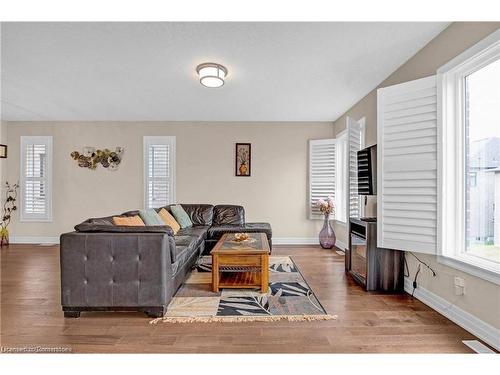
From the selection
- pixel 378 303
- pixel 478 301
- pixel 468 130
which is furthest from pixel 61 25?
pixel 478 301

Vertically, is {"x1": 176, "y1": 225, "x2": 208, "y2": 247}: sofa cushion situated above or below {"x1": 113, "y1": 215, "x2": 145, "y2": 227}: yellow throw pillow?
below

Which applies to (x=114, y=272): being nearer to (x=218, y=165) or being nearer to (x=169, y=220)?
(x=169, y=220)

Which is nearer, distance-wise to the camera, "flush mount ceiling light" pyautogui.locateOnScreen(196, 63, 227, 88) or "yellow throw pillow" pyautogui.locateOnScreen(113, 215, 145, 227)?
"yellow throw pillow" pyautogui.locateOnScreen(113, 215, 145, 227)

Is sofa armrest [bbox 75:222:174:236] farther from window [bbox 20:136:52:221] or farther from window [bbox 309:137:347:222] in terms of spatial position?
window [bbox 20:136:52:221]

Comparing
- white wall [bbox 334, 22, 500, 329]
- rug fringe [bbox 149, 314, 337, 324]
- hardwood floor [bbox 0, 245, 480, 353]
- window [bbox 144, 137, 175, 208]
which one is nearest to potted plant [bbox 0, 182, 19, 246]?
window [bbox 144, 137, 175, 208]

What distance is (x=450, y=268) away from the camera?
8.97 ft

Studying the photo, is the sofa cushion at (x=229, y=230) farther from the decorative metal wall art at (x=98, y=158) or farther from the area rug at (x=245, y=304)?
the decorative metal wall art at (x=98, y=158)

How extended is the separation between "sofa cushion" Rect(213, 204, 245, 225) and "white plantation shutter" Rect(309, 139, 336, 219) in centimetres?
157

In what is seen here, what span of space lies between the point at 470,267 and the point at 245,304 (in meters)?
1.93

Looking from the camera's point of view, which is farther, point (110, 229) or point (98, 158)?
point (98, 158)

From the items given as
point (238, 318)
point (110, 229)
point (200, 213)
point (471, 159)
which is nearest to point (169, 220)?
point (200, 213)

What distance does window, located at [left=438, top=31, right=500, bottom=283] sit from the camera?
95.9 inches
